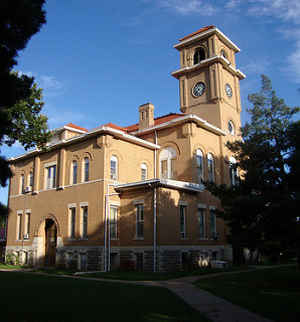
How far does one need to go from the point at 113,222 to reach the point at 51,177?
816 cm

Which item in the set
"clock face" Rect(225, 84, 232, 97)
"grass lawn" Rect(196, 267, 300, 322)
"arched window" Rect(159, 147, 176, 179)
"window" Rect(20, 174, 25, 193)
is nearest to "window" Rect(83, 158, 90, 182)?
"arched window" Rect(159, 147, 176, 179)

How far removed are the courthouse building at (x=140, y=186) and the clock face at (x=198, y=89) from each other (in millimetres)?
109

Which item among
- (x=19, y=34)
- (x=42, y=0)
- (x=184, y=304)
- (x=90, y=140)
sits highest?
(x=90, y=140)

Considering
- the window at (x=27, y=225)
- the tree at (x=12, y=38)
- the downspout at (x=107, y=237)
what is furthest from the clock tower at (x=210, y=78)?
the tree at (x=12, y=38)

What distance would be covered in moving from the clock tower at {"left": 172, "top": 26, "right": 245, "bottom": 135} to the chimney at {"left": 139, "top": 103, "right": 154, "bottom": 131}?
15.8 ft

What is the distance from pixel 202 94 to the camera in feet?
110

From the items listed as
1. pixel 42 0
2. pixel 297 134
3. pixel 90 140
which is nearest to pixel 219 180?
pixel 90 140

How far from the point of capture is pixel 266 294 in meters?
12.6

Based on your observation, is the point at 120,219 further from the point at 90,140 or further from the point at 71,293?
Answer: the point at 71,293

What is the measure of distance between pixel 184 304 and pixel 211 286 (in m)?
4.19

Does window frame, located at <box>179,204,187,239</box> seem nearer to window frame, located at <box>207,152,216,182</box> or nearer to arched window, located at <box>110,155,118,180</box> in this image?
window frame, located at <box>207,152,216,182</box>

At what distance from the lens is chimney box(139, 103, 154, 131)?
30.9 m

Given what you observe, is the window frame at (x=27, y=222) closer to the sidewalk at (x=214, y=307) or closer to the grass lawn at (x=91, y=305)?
the grass lawn at (x=91, y=305)

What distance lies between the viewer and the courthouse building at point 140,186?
941 inches
